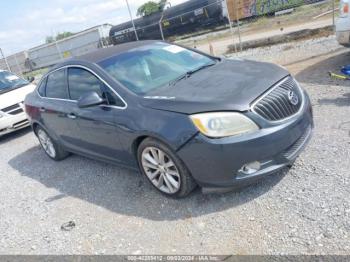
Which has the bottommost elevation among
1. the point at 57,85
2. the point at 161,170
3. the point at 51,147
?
the point at 51,147

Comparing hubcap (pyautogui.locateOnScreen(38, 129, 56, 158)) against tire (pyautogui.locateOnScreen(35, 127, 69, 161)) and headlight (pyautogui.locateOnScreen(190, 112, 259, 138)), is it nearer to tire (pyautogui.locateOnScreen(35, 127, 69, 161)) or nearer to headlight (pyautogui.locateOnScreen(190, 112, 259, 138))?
tire (pyautogui.locateOnScreen(35, 127, 69, 161))

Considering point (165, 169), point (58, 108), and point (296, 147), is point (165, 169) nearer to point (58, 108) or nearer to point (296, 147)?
point (296, 147)

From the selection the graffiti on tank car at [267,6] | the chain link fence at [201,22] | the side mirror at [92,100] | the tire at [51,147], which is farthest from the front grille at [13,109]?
the graffiti on tank car at [267,6]

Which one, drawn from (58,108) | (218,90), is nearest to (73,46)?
(58,108)

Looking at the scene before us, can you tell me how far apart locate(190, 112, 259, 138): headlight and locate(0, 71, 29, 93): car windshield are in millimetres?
7284

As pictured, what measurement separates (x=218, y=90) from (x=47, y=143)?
12.3 ft

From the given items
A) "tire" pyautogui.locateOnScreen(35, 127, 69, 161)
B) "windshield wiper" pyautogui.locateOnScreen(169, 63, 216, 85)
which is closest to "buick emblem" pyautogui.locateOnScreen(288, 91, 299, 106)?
"windshield wiper" pyautogui.locateOnScreen(169, 63, 216, 85)

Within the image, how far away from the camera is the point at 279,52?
409 inches

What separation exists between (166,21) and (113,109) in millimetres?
26572

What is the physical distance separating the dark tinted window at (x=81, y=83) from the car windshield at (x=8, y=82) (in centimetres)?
487

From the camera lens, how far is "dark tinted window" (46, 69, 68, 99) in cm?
505

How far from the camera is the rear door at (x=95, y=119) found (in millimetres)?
4062

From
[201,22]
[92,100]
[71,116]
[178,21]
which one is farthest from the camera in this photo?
[178,21]

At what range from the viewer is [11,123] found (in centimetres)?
816
